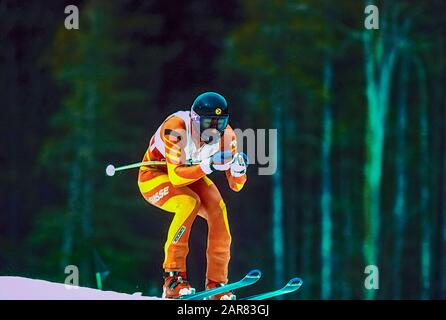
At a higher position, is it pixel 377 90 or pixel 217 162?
pixel 377 90

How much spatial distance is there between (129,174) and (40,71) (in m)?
1.58

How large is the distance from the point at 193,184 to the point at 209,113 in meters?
0.48

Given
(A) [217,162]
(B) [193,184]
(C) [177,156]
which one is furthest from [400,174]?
(A) [217,162]

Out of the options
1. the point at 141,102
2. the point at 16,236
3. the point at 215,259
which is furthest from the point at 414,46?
the point at 215,259

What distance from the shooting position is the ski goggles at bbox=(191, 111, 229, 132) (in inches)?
195

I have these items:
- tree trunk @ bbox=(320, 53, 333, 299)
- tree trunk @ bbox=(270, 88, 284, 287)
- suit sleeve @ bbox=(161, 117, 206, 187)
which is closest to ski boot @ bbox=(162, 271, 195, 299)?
suit sleeve @ bbox=(161, 117, 206, 187)

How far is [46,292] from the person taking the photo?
510 centimetres

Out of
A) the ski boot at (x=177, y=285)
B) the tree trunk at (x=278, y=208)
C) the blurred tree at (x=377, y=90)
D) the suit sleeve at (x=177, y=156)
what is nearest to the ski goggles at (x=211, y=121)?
the suit sleeve at (x=177, y=156)

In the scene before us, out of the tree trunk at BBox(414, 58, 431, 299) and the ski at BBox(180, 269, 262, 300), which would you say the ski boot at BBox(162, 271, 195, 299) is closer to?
the ski at BBox(180, 269, 262, 300)

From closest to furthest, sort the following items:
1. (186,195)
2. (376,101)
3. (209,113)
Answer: (209,113) < (186,195) < (376,101)

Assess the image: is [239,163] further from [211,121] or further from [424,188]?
[424,188]

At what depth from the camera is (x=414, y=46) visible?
1037 centimetres

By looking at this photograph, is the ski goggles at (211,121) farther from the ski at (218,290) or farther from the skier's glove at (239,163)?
the ski at (218,290)

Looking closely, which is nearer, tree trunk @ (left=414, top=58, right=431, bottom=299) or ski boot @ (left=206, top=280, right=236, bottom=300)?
ski boot @ (left=206, top=280, right=236, bottom=300)
